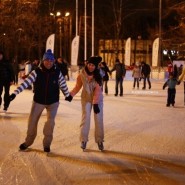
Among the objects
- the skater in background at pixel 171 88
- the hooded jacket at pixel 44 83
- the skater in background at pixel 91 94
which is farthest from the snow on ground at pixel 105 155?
the skater in background at pixel 171 88

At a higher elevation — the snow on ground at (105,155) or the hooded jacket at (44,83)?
the hooded jacket at (44,83)

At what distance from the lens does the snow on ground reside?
5840 mm

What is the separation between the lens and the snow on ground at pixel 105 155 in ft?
19.2

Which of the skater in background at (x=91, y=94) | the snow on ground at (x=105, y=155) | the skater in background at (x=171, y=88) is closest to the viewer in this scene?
the snow on ground at (x=105, y=155)

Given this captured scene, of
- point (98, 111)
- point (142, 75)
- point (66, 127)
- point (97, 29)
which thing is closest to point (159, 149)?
point (98, 111)

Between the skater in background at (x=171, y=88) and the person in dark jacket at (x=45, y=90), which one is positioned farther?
the skater in background at (x=171, y=88)

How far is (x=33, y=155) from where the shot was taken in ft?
23.3

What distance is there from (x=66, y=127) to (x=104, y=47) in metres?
50.8

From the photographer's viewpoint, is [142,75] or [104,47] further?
[104,47]

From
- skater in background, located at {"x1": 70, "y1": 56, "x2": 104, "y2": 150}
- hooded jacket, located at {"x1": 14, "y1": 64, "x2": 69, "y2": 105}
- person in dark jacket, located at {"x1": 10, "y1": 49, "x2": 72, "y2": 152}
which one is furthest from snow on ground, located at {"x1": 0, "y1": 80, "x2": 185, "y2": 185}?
hooded jacket, located at {"x1": 14, "y1": 64, "x2": 69, "y2": 105}

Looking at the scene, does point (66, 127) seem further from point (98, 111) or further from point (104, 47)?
point (104, 47)

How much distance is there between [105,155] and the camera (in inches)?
283

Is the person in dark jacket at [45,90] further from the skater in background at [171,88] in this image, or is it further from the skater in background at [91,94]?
the skater in background at [171,88]

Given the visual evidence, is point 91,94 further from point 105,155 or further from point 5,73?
point 5,73
